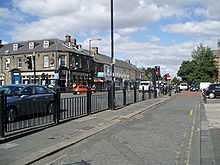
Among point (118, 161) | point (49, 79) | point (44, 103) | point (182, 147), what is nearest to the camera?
point (118, 161)

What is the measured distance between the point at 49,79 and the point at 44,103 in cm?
5539

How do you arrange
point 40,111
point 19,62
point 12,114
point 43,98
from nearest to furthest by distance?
point 12,114 → point 40,111 → point 43,98 → point 19,62

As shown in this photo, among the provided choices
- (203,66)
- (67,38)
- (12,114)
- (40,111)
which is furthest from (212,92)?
(203,66)

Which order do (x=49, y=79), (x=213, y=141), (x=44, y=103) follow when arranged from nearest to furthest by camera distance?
1. (x=213, y=141)
2. (x=44, y=103)
3. (x=49, y=79)

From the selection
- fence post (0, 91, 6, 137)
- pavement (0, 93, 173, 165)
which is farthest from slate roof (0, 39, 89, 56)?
fence post (0, 91, 6, 137)

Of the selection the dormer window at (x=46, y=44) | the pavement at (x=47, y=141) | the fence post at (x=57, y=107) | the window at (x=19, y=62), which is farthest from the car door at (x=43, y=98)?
the window at (x=19, y=62)

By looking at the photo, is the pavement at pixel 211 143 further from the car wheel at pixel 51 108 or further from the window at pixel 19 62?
the window at pixel 19 62

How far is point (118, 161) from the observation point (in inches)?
310

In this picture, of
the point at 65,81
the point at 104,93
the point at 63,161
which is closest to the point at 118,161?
the point at 63,161

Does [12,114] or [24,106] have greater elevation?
[24,106]

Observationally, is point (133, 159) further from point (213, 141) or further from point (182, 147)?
point (213, 141)

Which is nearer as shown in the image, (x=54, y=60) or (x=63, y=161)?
(x=63, y=161)

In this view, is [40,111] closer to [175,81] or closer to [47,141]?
[47,141]

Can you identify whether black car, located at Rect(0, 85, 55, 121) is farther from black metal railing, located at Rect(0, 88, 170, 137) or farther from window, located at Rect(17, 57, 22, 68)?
window, located at Rect(17, 57, 22, 68)
